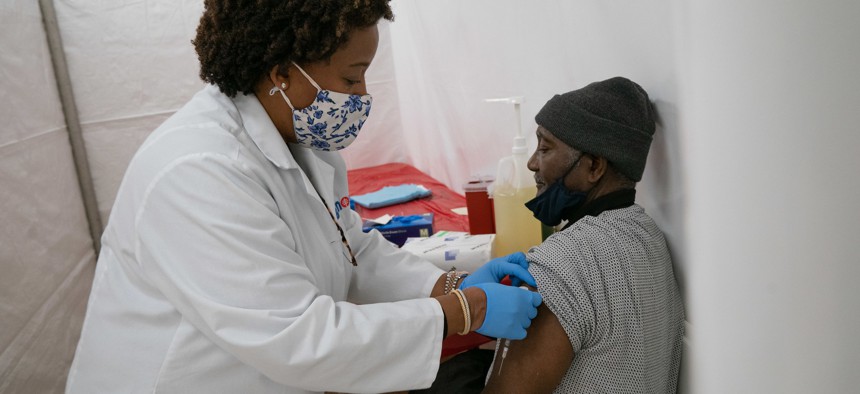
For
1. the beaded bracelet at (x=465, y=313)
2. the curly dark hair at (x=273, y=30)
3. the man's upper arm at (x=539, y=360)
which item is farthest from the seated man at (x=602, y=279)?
the curly dark hair at (x=273, y=30)

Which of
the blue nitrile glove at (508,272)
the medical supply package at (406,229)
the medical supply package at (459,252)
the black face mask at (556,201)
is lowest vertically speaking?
the medical supply package at (406,229)

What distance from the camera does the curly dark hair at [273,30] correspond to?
104 cm

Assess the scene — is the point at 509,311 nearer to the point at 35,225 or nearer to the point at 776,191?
the point at 776,191

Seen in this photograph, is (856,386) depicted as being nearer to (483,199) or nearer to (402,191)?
(483,199)

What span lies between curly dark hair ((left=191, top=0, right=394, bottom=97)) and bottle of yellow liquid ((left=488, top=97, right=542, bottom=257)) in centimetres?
80

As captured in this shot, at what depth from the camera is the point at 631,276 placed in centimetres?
110

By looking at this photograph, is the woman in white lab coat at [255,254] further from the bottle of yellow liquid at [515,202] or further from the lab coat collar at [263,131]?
the bottle of yellow liquid at [515,202]

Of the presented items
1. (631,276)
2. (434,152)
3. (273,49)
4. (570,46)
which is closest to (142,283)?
(273,49)

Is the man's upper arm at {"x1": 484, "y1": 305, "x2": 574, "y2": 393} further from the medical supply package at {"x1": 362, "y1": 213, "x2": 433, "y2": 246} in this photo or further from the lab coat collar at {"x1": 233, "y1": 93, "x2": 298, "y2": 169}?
the medical supply package at {"x1": 362, "y1": 213, "x2": 433, "y2": 246}

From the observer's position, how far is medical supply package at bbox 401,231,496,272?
1.78 metres

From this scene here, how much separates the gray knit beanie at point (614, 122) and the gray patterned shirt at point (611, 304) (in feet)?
0.48

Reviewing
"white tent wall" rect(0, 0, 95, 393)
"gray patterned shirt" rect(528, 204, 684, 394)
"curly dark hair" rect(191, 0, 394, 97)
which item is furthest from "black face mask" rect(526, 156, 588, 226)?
"white tent wall" rect(0, 0, 95, 393)

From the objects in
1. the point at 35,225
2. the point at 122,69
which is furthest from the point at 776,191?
the point at 122,69

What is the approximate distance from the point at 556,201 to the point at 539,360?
0.38 meters
